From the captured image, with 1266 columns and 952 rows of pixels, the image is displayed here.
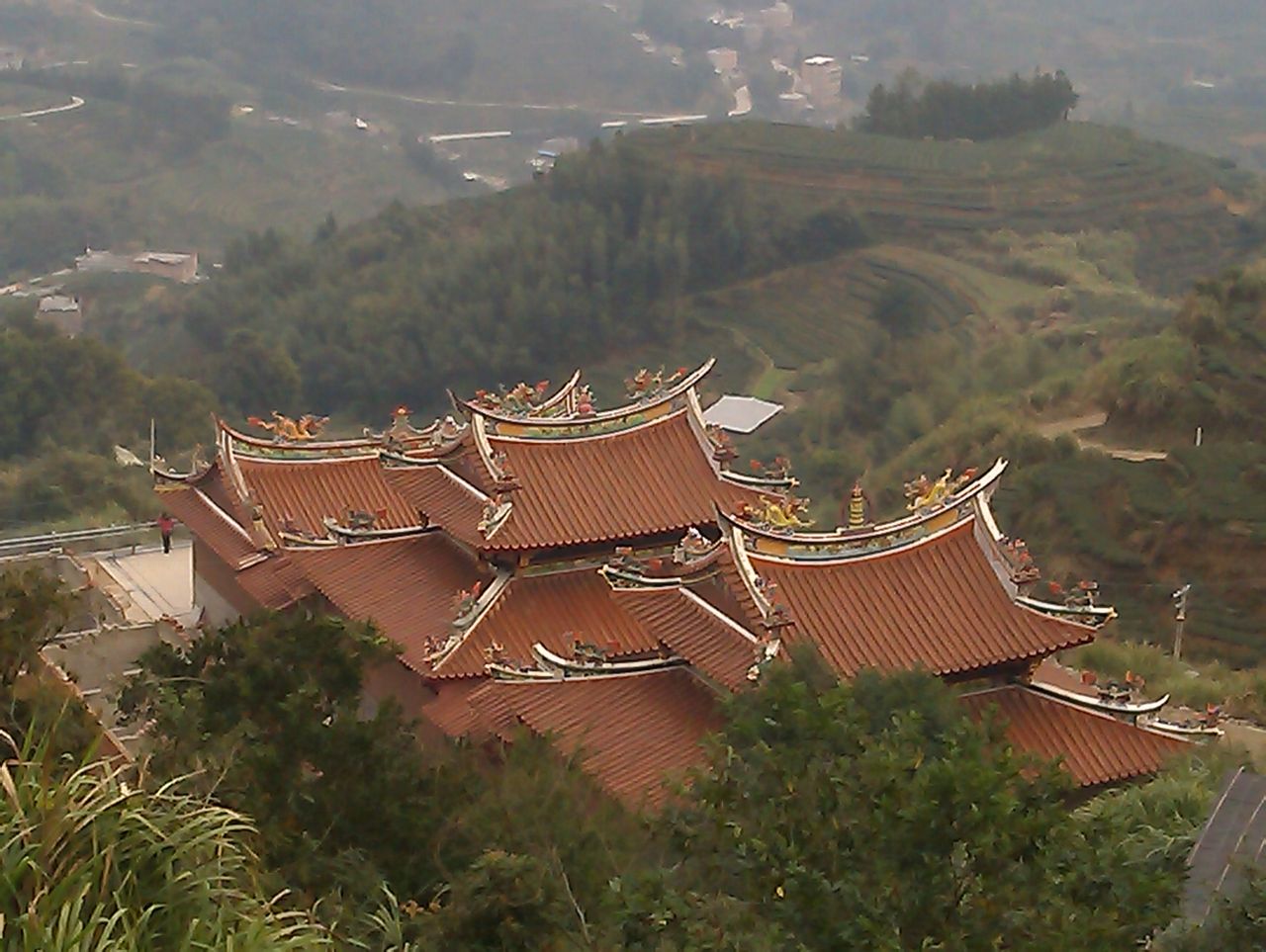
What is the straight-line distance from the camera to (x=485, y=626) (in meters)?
15.8

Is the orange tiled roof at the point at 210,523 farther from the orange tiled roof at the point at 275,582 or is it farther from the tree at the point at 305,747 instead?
the tree at the point at 305,747

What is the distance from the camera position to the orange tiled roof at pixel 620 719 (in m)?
13.3

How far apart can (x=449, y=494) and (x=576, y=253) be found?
51207 millimetres

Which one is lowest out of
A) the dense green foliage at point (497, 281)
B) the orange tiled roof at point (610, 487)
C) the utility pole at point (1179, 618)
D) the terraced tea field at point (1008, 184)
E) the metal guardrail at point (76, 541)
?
the dense green foliage at point (497, 281)

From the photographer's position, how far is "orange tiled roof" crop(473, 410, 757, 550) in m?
16.1

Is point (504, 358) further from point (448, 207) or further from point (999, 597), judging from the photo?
point (999, 597)

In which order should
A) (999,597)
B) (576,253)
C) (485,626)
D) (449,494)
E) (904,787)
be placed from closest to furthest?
(904,787) → (999,597) → (485,626) → (449,494) → (576,253)

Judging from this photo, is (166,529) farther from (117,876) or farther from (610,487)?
(117,876)

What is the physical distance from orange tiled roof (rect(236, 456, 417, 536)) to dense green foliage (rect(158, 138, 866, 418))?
38519 mm

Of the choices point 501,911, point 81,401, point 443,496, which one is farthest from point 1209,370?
point 501,911

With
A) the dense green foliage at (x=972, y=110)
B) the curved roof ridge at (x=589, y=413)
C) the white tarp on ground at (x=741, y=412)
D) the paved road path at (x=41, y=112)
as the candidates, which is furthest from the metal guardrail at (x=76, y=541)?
the paved road path at (x=41, y=112)

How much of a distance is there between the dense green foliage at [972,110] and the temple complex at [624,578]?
207ft

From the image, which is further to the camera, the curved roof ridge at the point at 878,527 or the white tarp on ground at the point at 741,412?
the white tarp on ground at the point at 741,412

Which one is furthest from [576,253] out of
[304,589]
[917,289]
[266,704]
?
[266,704]
